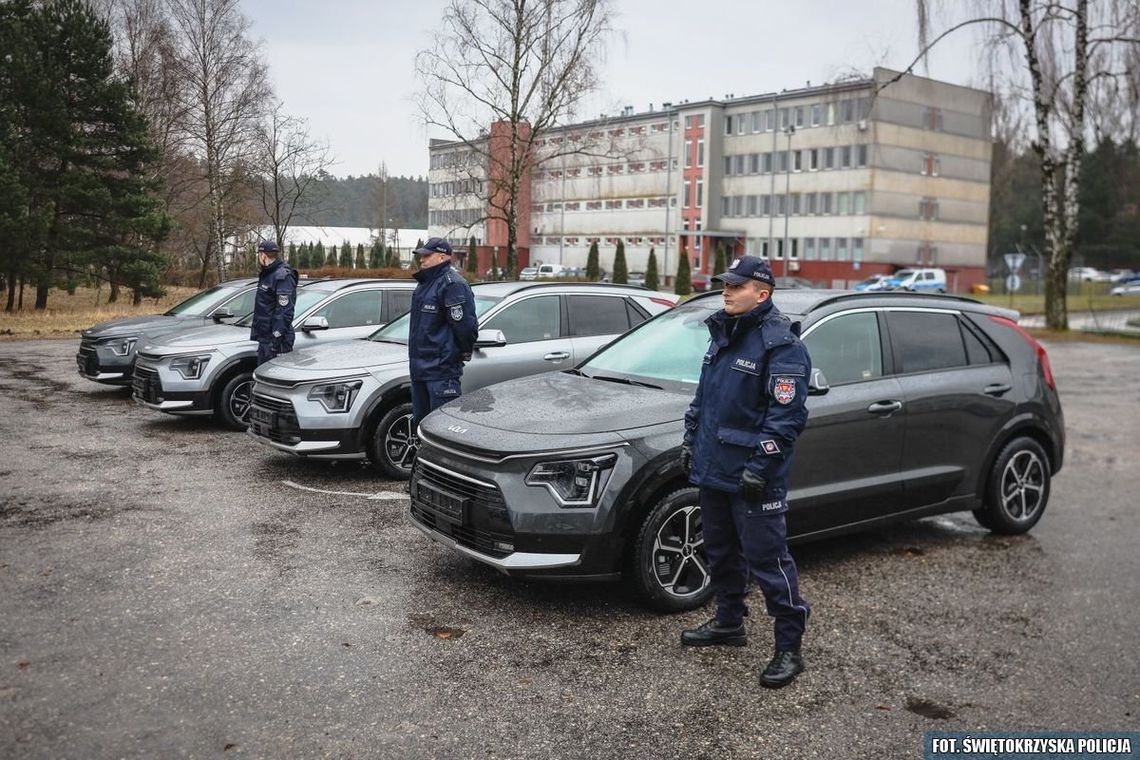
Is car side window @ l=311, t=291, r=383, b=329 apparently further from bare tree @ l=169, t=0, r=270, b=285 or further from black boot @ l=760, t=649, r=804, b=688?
bare tree @ l=169, t=0, r=270, b=285

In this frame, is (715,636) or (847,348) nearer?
(715,636)

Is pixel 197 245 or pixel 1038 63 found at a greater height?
pixel 1038 63

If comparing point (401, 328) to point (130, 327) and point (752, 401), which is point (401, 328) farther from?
point (752, 401)

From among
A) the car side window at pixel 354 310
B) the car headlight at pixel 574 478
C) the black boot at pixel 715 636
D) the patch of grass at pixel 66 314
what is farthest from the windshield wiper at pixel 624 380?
the patch of grass at pixel 66 314

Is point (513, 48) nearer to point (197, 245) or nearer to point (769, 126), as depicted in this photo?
point (197, 245)

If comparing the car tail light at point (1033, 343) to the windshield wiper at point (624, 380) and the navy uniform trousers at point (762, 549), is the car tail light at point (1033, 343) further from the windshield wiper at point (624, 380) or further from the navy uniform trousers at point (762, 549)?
the navy uniform trousers at point (762, 549)

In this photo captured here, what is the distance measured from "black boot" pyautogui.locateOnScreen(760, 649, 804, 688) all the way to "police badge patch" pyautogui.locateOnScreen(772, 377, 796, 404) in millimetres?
1177

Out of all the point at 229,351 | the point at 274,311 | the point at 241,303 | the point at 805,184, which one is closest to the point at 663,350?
the point at 274,311

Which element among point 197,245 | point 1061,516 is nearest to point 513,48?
point 197,245

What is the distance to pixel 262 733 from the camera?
3.92m

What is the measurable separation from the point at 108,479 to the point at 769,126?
243 feet

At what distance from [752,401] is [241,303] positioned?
1049cm

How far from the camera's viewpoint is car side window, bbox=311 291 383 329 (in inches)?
436

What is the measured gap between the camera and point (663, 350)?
254 inches
